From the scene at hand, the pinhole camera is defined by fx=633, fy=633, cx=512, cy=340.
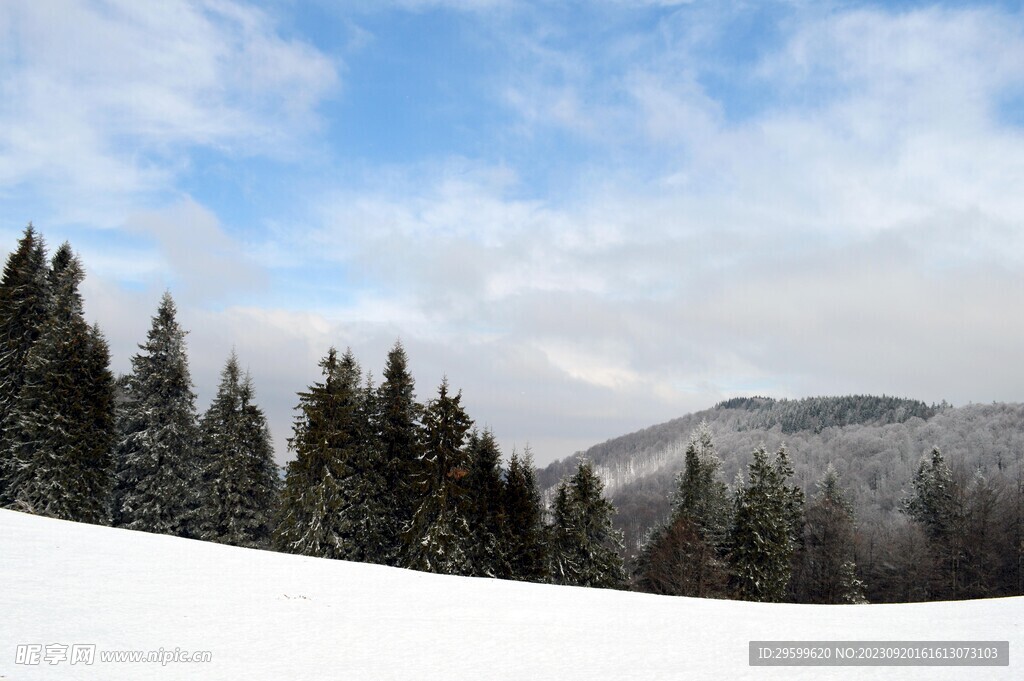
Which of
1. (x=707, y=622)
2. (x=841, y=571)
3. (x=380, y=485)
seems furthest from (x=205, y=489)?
(x=841, y=571)

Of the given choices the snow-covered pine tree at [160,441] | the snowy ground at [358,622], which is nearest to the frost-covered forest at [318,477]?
the snow-covered pine tree at [160,441]

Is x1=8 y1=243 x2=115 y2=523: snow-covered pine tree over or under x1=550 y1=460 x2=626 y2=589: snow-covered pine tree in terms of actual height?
over

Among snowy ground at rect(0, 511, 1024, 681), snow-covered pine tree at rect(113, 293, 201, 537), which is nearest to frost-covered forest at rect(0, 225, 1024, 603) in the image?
snow-covered pine tree at rect(113, 293, 201, 537)

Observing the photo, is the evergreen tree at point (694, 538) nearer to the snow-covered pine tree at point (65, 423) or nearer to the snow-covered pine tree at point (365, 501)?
the snow-covered pine tree at point (365, 501)

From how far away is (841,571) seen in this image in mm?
54250

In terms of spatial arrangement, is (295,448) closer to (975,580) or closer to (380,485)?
(380,485)

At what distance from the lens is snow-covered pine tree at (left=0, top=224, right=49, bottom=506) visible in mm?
36562

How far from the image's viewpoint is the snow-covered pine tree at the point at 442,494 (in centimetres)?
3409

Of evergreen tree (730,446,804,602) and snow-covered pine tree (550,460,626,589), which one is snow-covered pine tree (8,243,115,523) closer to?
snow-covered pine tree (550,460,626,589)

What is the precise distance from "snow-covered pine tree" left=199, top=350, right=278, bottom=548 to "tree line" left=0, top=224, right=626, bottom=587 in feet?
0.32

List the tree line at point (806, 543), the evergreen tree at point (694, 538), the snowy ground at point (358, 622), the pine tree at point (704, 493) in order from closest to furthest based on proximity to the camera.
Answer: the snowy ground at point (358, 622)
the evergreen tree at point (694, 538)
the tree line at point (806, 543)
the pine tree at point (704, 493)

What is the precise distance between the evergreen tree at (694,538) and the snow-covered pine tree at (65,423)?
3874 cm

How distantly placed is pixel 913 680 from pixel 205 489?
135ft

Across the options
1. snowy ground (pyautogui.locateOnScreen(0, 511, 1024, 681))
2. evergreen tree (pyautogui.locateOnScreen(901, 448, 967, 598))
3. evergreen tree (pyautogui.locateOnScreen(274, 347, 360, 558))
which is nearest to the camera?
snowy ground (pyautogui.locateOnScreen(0, 511, 1024, 681))
